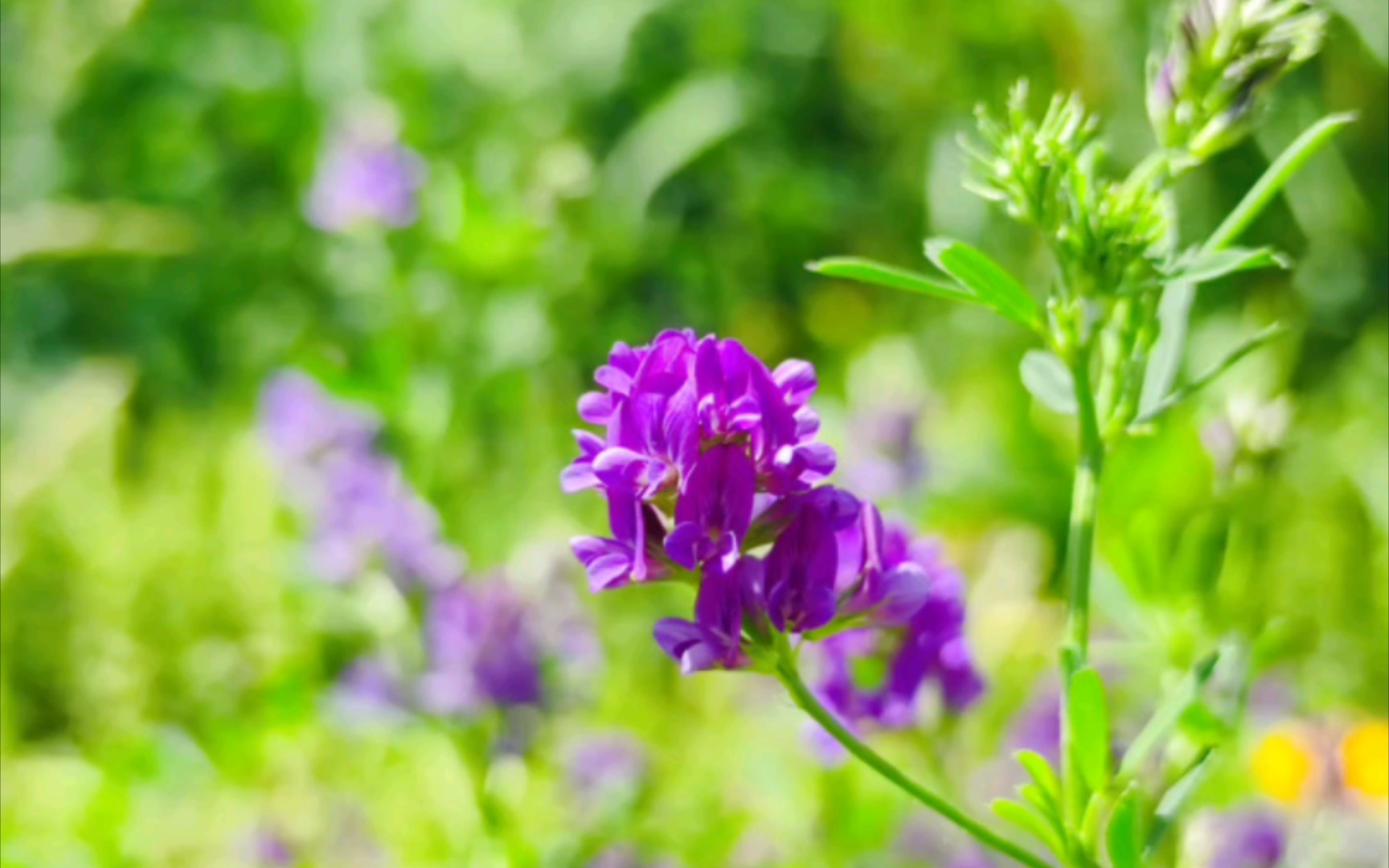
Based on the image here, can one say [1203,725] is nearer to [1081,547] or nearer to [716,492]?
[1081,547]

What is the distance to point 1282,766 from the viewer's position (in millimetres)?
1620

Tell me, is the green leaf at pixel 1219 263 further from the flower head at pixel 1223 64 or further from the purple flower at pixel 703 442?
the purple flower at pixel 703 442

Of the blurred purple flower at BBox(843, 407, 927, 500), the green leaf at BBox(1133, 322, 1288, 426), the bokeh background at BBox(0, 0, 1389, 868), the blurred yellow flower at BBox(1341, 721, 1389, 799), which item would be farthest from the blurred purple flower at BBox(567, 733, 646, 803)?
the green leaf at BBox(1133, 322, 1288, 426)

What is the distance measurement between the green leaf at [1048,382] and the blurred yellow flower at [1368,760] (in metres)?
0.89

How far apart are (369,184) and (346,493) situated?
1.40 ft

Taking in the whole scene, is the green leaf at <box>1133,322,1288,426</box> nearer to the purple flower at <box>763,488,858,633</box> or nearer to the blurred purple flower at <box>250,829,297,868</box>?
the purple flower at <box>763,488,858,633</box>

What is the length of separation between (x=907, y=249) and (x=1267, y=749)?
1.86 meters

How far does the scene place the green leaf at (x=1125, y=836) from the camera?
2.46ft

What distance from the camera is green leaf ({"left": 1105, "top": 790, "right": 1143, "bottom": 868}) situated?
0.75 meters

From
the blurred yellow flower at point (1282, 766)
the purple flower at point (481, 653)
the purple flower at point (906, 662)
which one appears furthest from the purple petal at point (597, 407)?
the blurred yellow flower at point (1282, 766)

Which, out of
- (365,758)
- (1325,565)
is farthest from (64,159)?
(1325,565)

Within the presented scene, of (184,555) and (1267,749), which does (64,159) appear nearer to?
(184,555)

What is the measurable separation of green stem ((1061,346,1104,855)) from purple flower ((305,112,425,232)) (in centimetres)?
130

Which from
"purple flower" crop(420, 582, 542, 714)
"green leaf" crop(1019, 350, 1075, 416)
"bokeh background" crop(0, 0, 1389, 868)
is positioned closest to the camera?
"green leaf" crop(1019, 350, 1075, 416)
